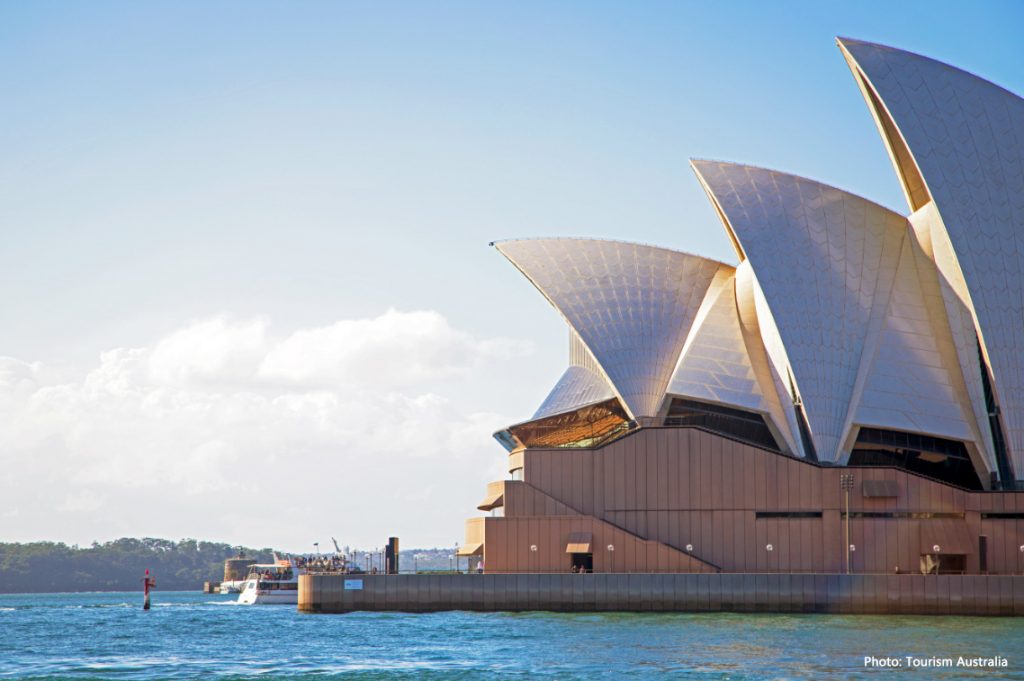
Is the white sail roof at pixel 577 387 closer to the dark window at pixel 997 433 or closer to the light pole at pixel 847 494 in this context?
the light pole at pixel 847 494

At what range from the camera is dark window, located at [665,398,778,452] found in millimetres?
64625

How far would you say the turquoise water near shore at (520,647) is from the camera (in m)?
36.1

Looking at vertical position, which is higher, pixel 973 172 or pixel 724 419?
pixel 973 172

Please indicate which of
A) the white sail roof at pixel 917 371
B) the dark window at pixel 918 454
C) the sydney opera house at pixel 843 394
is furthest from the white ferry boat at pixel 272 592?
the white sail roof at pixel 917 371

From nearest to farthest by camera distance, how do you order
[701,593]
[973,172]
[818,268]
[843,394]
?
[701,593]
[973,172]
[843,394]
[818,268]

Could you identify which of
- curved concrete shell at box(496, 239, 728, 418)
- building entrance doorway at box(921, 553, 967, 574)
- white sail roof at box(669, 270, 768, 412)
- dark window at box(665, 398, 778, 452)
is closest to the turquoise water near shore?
building entrance doorway at box(921, 553, 967, 574)

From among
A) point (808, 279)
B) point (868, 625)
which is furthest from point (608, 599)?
point (808, 279)

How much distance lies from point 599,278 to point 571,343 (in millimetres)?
7269

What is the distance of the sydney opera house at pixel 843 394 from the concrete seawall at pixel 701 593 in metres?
2.94

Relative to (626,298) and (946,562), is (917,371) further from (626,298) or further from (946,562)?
(626,298)

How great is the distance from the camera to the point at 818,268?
6244 centimetres

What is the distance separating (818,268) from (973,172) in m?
8.01

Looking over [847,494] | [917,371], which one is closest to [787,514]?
[847,494]

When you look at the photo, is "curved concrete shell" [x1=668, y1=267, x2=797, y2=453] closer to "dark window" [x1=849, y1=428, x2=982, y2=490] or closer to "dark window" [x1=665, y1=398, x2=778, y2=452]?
"dark window" [x1=665, y1=398, x2=778, y2=452]
